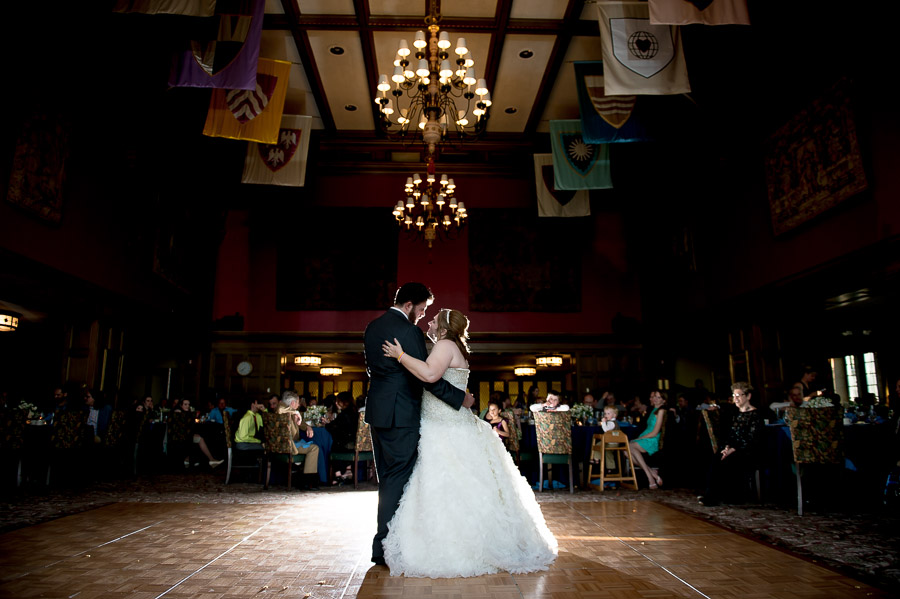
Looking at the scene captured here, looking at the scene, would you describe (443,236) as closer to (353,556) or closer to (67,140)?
(67,140)

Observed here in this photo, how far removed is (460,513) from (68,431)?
579 cm

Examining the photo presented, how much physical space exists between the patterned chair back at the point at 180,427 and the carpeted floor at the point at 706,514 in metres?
0.92

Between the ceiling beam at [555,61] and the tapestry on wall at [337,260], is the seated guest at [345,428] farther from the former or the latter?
the ceiling beam at [555,61]

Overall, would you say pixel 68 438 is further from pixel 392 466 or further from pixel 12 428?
pixel 392 466

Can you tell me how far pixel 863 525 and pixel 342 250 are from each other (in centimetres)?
1091

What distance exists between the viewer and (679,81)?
21.0ft

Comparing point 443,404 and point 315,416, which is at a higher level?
point 443,404

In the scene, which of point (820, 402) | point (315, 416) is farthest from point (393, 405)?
point (315, 416)

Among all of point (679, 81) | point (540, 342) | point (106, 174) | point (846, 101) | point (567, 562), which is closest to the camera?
point (567, 562)

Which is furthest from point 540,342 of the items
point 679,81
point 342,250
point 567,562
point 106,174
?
point 567,562

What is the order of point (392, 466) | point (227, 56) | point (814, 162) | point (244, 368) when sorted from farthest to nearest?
point (244, 368) < point (814, 162) < point (227, 56) < point (392, 466)

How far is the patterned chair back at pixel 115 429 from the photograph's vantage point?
705 centimetres

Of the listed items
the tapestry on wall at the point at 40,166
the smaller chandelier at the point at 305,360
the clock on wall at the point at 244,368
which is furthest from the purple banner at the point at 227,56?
the smaller chandelier at the point at 305,360

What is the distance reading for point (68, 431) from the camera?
640 cm
